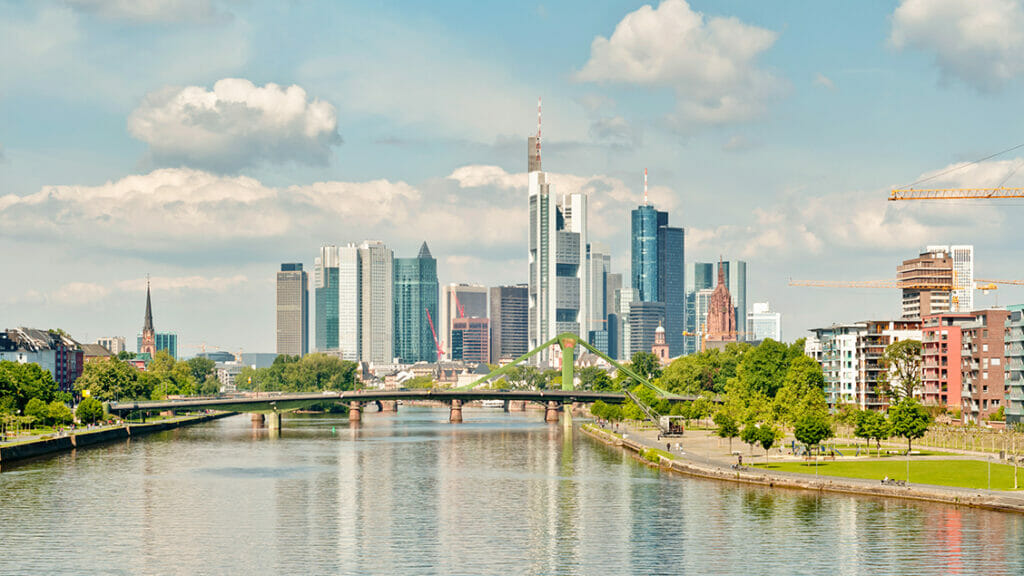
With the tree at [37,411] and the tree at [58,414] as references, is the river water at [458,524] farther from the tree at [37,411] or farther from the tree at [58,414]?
the tree at [58,414]

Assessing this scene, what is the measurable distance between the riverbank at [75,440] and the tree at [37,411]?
15.7 ft

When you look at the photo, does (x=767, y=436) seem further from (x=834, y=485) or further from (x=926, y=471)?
(x=834, y=485)

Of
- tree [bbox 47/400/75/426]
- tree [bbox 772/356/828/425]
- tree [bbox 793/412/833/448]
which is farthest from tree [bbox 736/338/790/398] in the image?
tree [bbox 47/400/75/426]

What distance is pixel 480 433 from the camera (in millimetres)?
194125

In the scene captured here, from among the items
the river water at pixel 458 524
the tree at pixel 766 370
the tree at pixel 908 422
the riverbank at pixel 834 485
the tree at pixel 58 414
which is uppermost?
the tree at pixel 766 370

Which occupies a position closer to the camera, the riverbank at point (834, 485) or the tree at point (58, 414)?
the riverbank at point (834, 485)

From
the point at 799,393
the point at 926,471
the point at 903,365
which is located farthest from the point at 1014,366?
the point at 926,471

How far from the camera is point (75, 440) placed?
14638 cm

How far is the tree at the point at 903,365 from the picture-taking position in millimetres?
164500

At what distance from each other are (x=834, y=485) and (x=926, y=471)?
1071cm

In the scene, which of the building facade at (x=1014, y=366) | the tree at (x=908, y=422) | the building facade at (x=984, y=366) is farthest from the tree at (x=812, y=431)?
the building facade at (x=984, y=366)

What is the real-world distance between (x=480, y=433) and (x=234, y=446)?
157 ft

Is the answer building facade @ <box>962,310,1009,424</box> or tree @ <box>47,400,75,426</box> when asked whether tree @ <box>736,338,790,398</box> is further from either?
tree @ <box>47,400,75,426</box>

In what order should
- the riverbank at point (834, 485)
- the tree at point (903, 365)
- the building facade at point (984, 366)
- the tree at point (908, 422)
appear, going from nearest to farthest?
1. the riverbank at point (834, 485)
2. the tree at point (908, 422)
3. the building facade at point (984, 366)
4. the tree at point (903, 365)
